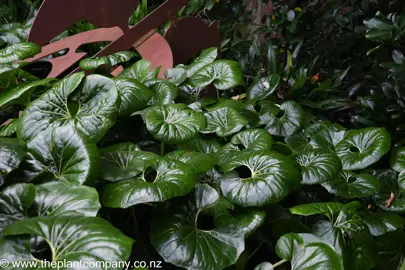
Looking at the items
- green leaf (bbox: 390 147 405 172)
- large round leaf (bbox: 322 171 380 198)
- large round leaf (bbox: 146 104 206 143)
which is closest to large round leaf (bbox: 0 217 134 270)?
large round leaf (bbox: 146 104 206 143)

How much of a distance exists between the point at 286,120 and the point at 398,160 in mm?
350

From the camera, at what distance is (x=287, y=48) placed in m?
2.38

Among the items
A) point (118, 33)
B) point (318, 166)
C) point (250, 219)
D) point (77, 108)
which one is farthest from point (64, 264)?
point (118, 33)

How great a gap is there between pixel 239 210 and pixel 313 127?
0.58 m

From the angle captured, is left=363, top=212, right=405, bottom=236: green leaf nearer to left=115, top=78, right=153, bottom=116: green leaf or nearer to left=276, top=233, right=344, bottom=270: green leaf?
left=276, top=233, right=344, bottom=270: green leaf

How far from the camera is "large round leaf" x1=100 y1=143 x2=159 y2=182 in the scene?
819 millimetres

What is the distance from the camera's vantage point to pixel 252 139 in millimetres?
1096

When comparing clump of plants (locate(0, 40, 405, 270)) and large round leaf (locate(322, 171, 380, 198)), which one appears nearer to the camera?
clump of plants (locate(0, 40, 405, 270))

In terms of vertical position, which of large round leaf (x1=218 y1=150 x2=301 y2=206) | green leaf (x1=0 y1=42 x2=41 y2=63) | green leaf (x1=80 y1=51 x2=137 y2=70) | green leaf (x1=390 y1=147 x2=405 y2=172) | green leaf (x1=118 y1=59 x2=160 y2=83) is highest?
green leaf (x1=0 y1=42 x2=41 y2=63)

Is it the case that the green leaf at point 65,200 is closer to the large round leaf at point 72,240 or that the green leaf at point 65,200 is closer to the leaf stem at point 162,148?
the large round leaf at point 72,240

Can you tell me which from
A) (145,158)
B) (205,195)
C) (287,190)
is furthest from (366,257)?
(145,158)

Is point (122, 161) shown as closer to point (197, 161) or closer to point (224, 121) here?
point (197, 161)

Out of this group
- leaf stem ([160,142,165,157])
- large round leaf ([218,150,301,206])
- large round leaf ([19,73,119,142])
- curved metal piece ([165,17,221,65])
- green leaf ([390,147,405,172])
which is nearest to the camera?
large round leaf ([218,150,301,206])

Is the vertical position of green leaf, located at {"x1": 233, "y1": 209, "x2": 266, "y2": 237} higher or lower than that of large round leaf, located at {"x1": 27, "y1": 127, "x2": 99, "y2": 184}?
lower
